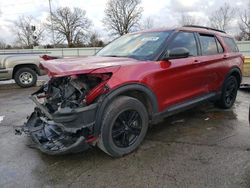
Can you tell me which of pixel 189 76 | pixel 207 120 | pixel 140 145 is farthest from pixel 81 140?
pixel 207 120

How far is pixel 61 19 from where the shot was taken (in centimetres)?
5956

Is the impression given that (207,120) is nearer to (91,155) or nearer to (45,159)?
(91,155)

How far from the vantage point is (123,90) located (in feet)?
11.7

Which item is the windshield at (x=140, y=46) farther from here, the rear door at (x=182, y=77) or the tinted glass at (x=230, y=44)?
the tinted glass at (x=230, y=44)

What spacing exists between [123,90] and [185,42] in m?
1.75

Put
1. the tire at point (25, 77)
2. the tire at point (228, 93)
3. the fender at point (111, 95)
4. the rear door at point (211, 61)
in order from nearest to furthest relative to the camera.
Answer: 1. the fender at point (111, 95)
2. the rear door at point (211, 61)
3. the tire at point (228, 93)
4. the tire at point (25, 77)

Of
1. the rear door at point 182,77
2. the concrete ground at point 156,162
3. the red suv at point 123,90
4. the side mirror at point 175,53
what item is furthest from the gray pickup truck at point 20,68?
the side mirror at point 175,53

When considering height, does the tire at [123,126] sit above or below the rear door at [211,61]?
below

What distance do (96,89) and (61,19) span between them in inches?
2366

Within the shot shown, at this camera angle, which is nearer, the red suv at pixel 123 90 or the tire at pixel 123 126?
the red suv at pixel 123 90

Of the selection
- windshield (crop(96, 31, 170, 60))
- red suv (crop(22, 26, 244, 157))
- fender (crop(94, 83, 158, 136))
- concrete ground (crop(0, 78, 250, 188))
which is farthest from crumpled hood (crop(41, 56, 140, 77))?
concrete ground (crop(0, 78, 250, 188))

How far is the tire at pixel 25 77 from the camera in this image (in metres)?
10.1

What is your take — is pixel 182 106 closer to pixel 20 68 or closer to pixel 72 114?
pixel 72 114

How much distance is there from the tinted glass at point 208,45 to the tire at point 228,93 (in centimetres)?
78
